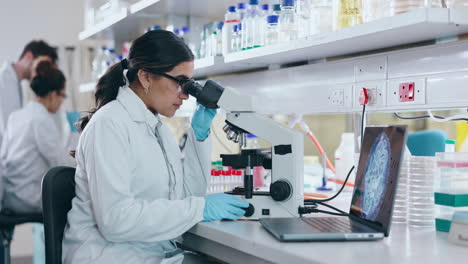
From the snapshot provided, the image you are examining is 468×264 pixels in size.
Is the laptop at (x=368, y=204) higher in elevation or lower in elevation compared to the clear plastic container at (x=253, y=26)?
lower

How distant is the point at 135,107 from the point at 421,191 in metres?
0.84

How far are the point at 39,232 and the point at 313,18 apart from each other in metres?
2.53

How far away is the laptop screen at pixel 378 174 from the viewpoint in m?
1.18

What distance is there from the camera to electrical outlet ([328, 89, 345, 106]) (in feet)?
6.06

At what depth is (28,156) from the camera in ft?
10.5

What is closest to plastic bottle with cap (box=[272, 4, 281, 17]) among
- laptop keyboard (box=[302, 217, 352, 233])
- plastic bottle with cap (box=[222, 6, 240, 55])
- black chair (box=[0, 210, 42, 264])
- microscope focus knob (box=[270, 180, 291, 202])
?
plastic bottle with cap (box=[222, 6, 240, 55])

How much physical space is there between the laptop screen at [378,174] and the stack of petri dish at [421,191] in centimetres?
14

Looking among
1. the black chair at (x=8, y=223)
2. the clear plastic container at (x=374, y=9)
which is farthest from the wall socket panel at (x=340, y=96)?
the black chair at (x=8, y=223)

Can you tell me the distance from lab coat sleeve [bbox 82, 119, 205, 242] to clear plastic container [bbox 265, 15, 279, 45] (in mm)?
715

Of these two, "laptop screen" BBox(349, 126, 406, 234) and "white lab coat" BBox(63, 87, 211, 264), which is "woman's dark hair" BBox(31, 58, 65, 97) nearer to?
"white lab coat" BBox(63, 87, 211, 264)

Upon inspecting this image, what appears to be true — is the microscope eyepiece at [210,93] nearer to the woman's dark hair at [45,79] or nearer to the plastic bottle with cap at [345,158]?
the plastic bottle with cap at [345,158]

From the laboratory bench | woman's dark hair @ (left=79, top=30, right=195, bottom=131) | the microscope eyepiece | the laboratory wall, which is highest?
the laboratory wall

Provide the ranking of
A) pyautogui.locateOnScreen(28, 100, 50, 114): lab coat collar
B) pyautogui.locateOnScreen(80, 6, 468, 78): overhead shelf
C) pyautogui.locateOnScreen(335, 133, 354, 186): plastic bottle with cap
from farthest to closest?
1. pyautogui.locateOnScreen(28, 100, 50, 114): lab coat collar
2. pyautogui.locateOnScreen(335, 133, 354, 186): plastic bottle with cap
3. pyautogui.locateOnScreen(80, 6, 468, 78): overhead shelf

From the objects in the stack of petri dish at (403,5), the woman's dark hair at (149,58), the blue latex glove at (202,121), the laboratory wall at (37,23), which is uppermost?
the laboratory wall at (37,23)
